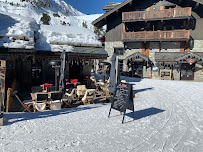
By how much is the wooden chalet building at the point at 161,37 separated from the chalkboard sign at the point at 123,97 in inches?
587

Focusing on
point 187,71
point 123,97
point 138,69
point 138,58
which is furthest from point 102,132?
point 187,71

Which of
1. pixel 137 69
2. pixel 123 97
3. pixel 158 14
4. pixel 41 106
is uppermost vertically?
pixel 158 14

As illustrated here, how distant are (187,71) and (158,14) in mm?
8009

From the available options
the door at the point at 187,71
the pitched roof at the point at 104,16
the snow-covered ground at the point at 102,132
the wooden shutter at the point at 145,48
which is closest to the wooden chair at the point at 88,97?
the snow-covered ground at the point at 102,132

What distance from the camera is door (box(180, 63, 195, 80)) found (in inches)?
737

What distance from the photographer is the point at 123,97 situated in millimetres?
4965

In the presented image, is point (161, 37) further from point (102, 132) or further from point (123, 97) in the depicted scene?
point (102, 132)

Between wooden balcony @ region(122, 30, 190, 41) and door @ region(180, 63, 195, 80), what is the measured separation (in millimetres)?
3319

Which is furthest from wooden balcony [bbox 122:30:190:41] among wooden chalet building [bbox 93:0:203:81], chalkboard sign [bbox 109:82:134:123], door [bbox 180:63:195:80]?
chalkboard sign [bbox 109:82:134:123]

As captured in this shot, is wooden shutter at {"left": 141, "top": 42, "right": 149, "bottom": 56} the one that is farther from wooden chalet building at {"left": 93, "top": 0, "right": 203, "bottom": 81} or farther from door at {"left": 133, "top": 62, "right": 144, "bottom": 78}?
door at {"left": 133, "top": 62, "right": 144, "bottom": 78}

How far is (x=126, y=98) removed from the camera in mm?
4879

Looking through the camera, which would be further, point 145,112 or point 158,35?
point 158,35

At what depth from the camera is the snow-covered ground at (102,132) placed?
343 centimetres

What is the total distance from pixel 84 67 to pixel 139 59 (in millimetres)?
9250
